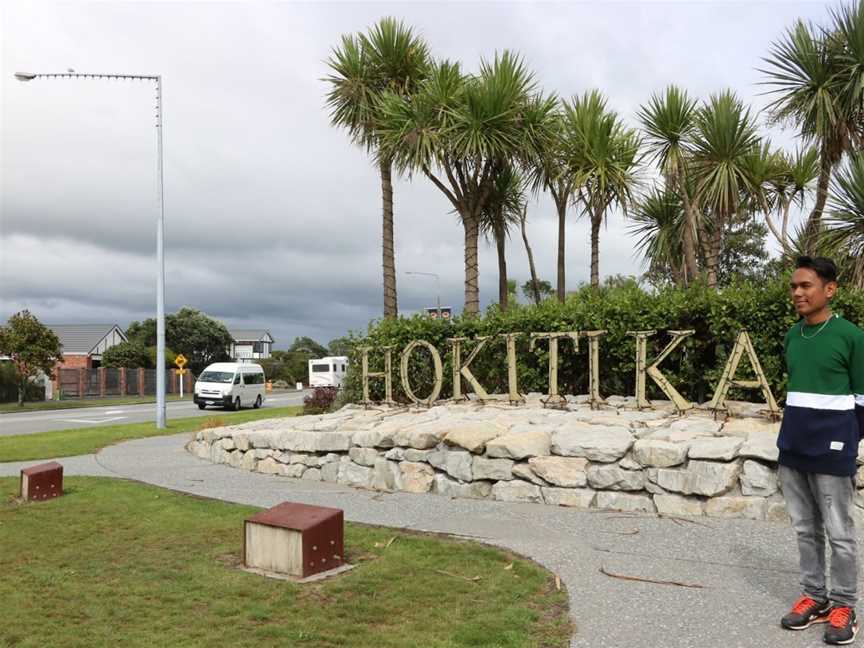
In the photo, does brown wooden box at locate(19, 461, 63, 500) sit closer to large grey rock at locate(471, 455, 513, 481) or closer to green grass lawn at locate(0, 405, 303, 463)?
green grass lawn at locate(0, 405, 303, 463)

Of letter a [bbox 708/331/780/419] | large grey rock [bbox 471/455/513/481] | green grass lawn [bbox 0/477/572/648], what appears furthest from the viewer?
letter a [bbox 708/331/780/419]

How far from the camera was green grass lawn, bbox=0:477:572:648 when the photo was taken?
392 cm

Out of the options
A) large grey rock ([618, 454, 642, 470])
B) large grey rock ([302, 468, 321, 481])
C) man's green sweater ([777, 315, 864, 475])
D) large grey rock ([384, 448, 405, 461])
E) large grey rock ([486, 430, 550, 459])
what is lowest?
large grey rock ([302, 468, 321, 481])

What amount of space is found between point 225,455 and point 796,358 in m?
8.96

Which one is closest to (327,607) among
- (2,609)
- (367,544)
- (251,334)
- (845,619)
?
(367,544)

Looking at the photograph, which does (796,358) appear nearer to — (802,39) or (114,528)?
(114,528)

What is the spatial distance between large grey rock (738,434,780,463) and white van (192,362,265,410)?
77.1 feet

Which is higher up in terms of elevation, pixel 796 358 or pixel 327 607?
pixel 796 358

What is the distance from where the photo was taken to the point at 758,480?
6547 millimetres

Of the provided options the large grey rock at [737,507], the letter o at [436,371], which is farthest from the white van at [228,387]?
the large grey rock at [737,507]

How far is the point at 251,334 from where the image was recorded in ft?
372

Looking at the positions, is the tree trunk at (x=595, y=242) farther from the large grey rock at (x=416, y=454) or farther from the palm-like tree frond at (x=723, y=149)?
the large grey rock at (x=416, y=454)

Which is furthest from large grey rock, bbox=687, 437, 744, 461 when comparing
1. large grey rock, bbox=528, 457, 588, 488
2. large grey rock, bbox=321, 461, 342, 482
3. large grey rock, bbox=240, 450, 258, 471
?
large grey rock, bbox=240, 450, 258, 471

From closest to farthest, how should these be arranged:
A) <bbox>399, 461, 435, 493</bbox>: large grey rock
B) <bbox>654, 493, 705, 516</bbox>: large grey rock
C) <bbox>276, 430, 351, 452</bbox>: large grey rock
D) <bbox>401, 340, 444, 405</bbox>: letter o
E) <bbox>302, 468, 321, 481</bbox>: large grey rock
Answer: <bbox>654, 493, 705, 516</bbox>: large grey rock, <bbox>399, 461, 435, 493</bbox>: large grey rock, <bbox>276, 430, 351, 452</bbox>: large grey rock, <bbox>302, 468, 321, 481</bbox>: large grey rock, <bbox>401, 340, 444, 405</bbox>: letter o
